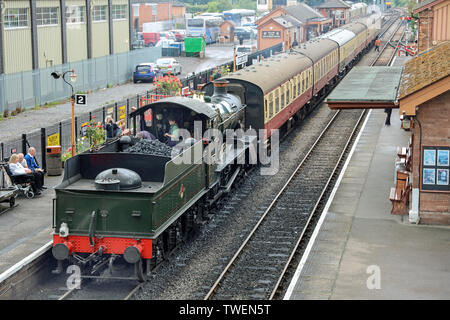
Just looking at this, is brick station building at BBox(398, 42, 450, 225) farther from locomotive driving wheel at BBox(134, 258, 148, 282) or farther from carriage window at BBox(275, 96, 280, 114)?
carriage window at BBox(275, 96, 280, 114)

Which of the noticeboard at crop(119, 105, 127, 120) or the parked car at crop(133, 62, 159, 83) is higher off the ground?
the parked car at crop(133, 62, 159, 83)

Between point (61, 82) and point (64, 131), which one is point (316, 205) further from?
point (61, 82)

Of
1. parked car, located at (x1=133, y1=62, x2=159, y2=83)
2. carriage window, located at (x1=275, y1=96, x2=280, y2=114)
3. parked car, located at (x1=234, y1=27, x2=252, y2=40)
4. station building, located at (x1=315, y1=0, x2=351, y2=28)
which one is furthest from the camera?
station building, located at (x1=315, y1=0, x2=351, y2=28)

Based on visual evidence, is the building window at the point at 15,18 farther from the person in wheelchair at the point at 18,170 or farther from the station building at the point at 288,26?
the station building at the point at 288,26

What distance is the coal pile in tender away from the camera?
586 inches

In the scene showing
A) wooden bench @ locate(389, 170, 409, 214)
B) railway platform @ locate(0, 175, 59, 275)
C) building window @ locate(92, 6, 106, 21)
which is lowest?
railway platform @ locate(0, 175, 59, 275)

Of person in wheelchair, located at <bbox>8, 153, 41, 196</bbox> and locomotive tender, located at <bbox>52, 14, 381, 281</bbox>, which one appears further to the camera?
person in wheelchair, located at <bbox>8, 153, 41, 196</bbox>

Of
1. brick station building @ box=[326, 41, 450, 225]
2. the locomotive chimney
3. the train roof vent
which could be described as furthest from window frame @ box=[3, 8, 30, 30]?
the train roof vent

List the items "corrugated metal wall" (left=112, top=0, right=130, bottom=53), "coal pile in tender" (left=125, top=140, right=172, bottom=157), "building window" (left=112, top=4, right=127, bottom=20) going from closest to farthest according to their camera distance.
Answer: "coal pile in tender" (left=125, top=140, right=172, bottom=157)
"building window" (left=112, top=4, right=127, bottom=20)
"corrugated metal wall" (left=112, top=0, right=130, bottom=53)

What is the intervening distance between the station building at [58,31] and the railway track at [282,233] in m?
17.1

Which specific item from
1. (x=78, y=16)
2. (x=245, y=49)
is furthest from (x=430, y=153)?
(x=245, y=49)

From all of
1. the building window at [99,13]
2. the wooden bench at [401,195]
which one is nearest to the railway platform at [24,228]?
the wooden bench at [401,195]

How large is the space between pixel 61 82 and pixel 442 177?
85.0ft

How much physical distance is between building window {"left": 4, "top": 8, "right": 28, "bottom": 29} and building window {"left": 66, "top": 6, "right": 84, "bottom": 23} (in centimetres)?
478
